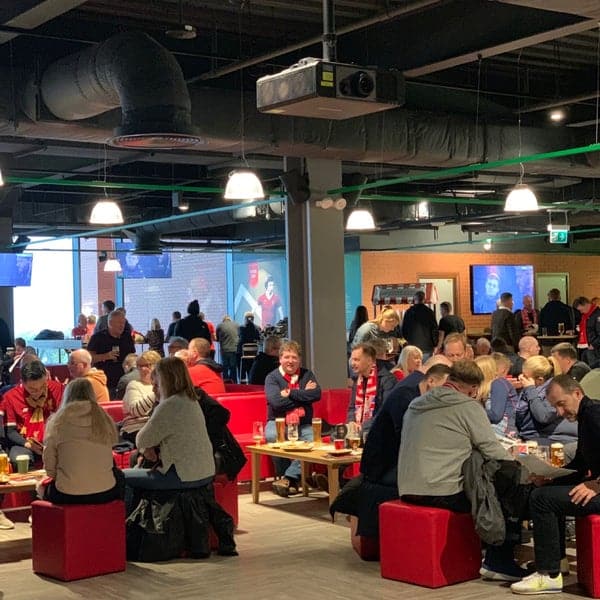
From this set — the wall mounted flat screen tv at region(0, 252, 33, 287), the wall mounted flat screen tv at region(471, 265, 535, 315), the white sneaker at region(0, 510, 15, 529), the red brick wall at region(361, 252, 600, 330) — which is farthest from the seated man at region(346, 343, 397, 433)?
the wall mounted flat screen tv at region(471, 265, 535, 315)

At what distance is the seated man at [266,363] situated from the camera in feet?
37.6

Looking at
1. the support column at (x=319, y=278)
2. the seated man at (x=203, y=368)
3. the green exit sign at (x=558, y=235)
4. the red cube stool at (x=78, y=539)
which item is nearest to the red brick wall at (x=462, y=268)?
the green exit sign at (x=558, y=235)

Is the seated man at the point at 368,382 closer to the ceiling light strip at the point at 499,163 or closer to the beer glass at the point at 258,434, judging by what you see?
the beer glass at the point at 258,434

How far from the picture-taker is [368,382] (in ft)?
27.6

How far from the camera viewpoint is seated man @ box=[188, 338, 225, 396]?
956 cm

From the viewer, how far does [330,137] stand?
10.1 m

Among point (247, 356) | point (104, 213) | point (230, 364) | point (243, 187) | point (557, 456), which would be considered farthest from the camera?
point (230, 364)

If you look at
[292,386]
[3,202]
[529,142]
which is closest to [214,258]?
[3,202]

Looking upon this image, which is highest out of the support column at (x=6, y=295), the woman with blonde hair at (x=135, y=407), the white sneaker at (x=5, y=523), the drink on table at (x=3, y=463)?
the support column at (x=6, y=295)

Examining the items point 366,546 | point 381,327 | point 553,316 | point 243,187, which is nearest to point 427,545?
point 366,546

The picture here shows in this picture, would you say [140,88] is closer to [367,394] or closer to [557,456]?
[367,394]

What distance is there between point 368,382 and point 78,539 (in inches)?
112

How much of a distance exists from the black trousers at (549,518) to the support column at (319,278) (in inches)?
224

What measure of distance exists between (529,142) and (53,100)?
5390 millimetres
